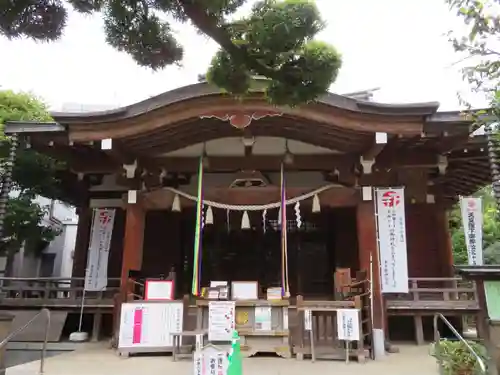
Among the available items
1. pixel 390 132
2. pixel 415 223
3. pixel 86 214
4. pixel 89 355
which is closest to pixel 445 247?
pixel 415 223

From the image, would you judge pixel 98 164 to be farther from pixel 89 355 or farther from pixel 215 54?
pixel 215 54

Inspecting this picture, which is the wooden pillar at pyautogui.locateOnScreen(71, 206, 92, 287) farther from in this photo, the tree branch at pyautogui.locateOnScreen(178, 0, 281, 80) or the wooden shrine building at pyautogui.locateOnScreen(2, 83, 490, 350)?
the tree branch at pyautogui.locateOnScreen(178, 0, 281, 80)

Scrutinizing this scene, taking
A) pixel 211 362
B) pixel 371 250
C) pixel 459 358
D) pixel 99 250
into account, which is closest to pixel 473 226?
pixel 371 250

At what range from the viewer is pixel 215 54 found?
15.0 ft

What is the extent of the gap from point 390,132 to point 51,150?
22.5 ft

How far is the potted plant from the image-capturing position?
4.68 m

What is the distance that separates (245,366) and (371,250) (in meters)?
3.37

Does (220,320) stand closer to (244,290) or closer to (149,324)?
(244,290)

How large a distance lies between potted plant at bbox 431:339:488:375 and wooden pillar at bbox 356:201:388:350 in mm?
3113

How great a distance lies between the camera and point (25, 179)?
36.2 feet

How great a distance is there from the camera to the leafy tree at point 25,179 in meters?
10.8

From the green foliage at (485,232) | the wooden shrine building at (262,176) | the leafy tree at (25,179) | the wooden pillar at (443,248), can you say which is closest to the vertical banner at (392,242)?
the wooden shrine building at (262,176)

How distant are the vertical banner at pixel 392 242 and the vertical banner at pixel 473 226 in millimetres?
2034

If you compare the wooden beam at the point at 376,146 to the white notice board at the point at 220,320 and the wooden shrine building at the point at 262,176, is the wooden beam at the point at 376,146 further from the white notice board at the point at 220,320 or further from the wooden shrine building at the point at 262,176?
the white notice board at the point at 220,320
